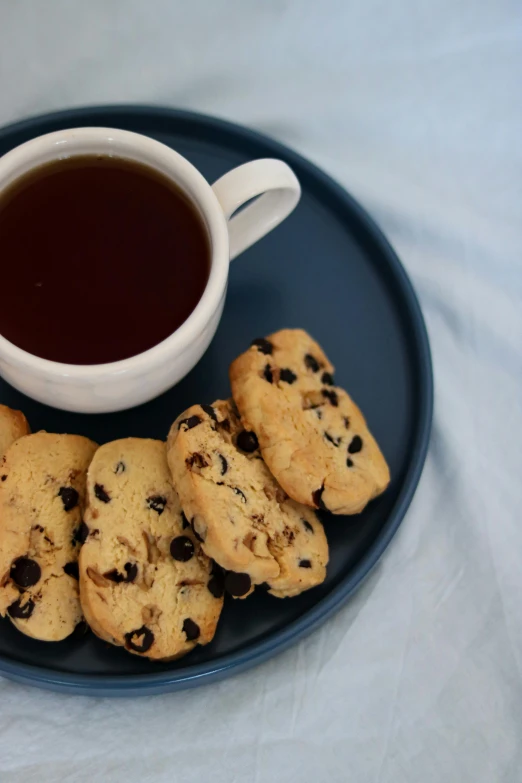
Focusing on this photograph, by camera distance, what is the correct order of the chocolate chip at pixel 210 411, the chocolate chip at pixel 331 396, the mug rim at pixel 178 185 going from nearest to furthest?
1. the mug rim at pixel 178 185
2. the chocolate chip at pixel 210 411
3. the chocolate chip at pixel 331 396

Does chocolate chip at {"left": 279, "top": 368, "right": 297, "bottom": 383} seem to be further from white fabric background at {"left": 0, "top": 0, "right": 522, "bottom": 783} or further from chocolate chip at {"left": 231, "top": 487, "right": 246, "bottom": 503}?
white fabric background at {"left": 0, "top": 0, "right": 522, "bottom": 783}

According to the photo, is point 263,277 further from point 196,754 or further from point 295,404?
point 196,754

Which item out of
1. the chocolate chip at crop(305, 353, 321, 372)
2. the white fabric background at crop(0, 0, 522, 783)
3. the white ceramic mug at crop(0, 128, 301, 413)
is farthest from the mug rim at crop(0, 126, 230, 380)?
the white fabric background at crop(0, 0, 522, 783)

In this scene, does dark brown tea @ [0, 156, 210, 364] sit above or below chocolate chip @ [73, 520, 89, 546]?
above

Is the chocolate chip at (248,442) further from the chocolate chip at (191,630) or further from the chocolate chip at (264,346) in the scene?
the chocolate chip at (191,630)

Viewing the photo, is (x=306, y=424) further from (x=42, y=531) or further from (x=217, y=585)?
(x=42, y=531)

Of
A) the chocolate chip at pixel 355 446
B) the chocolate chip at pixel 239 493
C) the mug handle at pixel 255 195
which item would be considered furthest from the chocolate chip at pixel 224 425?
the mug handle at pixel 255 195

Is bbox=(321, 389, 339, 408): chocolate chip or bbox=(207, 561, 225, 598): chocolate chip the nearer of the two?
bbox=(207, 561, 225, 598): chocolate chip
